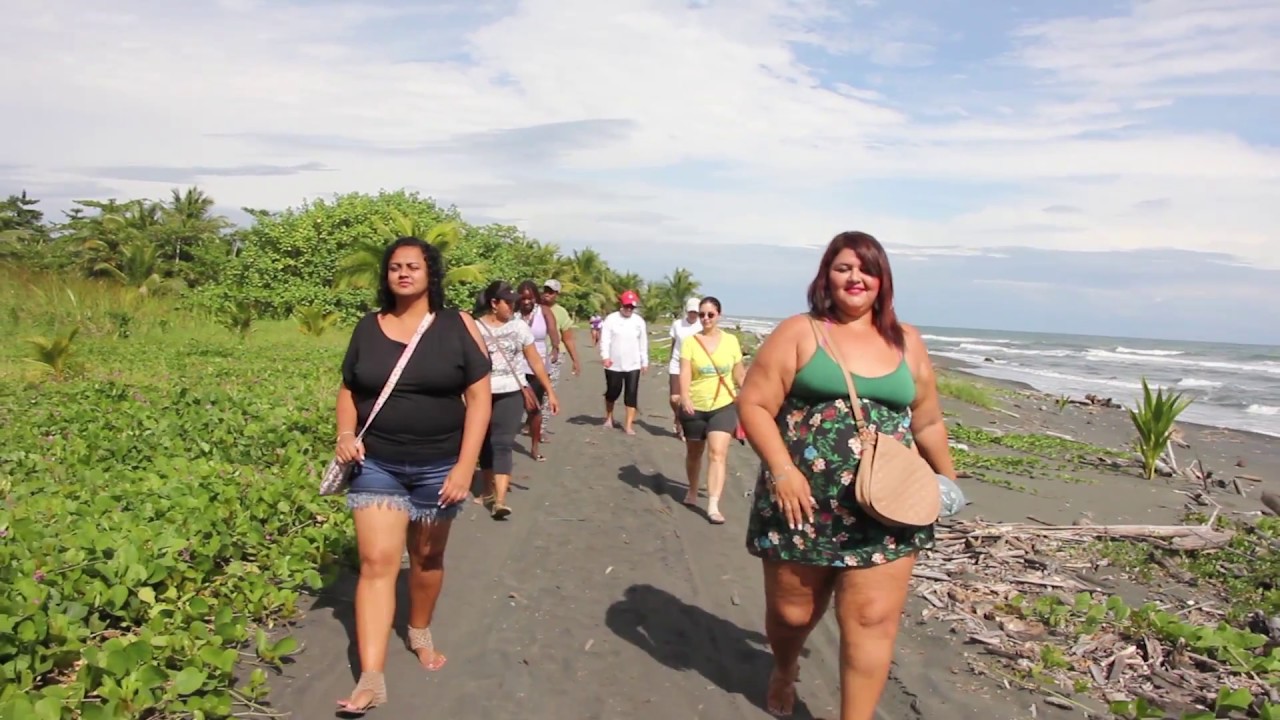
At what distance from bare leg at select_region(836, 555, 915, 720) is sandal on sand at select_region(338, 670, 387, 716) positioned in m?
1.90

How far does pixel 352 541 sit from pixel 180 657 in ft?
6.15

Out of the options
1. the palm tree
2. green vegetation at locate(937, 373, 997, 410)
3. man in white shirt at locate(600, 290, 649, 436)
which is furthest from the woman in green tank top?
the palm tree

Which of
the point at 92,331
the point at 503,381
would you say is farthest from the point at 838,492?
the point at 92,331

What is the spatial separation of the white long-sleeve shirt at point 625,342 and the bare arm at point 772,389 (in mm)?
8038

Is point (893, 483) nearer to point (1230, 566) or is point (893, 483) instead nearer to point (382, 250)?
point (1230, 566)

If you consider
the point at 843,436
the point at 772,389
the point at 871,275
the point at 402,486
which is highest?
the point at 871,275

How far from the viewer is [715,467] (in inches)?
293

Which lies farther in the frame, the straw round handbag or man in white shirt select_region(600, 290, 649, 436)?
man in white shirt select_region(600, 290, 649, 436)

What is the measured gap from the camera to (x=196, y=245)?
1512 inches

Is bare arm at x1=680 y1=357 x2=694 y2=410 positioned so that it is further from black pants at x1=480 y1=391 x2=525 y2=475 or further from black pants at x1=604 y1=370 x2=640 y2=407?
black pants at x1=604 y1=370 x2=640 y2=407

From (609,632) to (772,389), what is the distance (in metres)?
2.14

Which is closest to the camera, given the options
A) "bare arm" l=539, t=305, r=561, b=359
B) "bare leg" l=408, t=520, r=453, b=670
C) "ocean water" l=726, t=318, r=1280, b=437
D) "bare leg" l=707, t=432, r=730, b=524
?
"bare leg" l=408, t=520, r=453, b=670

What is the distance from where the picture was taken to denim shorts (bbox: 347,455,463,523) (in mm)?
3893

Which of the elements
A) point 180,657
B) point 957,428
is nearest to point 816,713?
point 180,657
